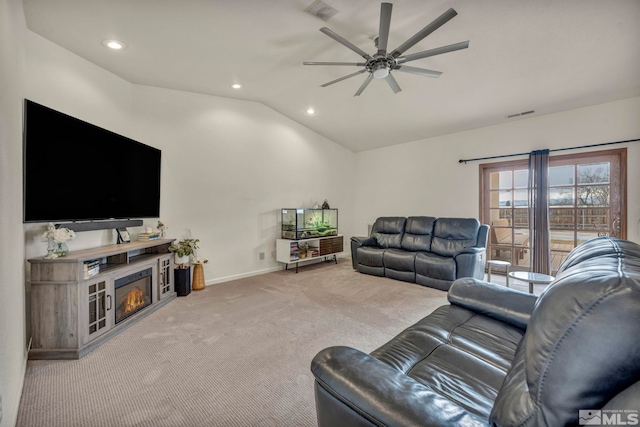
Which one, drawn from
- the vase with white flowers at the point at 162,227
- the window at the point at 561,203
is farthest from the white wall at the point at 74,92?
the window at the point at 561,203

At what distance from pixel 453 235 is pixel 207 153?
4038mm

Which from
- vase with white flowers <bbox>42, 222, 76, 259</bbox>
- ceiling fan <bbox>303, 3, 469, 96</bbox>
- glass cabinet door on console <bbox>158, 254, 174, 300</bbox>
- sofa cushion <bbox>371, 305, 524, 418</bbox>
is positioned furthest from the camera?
glass cabinet door on console <bbox>158, 254, 174, 300</bbox>

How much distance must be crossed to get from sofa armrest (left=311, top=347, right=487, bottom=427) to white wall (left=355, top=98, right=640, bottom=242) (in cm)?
457

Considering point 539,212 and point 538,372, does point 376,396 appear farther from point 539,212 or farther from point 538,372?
point 539,212

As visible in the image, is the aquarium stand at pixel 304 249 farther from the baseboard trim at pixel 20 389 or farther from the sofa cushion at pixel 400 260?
the baseboard trim at pixel 20 389

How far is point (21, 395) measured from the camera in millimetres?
1664

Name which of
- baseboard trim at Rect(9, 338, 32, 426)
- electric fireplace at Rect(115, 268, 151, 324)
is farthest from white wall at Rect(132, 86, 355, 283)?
baseboard trim at Rect(9, 338, 32, 426)

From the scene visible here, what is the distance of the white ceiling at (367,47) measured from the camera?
2281mm

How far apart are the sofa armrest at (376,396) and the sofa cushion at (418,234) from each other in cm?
369

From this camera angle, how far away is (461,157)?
5.01 meters

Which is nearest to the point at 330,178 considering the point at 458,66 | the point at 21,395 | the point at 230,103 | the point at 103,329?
the point at 230,103

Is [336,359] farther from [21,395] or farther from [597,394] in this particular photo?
[21,395]

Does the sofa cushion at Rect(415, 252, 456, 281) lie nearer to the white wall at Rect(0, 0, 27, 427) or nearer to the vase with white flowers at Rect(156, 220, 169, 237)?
the vase with white flowers at Rect(156, 220, 169, 237)

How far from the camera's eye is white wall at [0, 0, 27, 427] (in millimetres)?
1336
